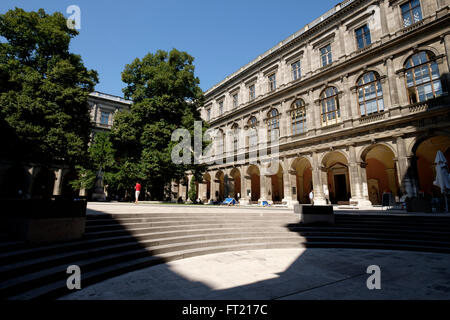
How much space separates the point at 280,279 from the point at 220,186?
2794 centimetres

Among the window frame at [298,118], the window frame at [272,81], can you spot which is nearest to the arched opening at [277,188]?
the window frame at [298,118]

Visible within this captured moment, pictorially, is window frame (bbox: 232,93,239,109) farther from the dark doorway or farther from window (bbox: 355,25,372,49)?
the dark doorway

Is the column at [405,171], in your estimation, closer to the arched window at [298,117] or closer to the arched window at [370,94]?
the arched window at [370,94]

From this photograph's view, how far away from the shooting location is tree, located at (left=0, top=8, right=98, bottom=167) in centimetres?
1959

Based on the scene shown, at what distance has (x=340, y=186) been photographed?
78.9ft

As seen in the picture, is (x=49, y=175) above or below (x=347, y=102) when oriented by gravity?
below

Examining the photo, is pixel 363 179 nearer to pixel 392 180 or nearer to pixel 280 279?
pixel 392 180

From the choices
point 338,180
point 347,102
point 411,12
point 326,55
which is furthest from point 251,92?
point 411,12

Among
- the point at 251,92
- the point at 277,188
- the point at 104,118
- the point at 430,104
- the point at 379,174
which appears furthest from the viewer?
the point at 104,118

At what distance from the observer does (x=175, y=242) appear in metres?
6.16

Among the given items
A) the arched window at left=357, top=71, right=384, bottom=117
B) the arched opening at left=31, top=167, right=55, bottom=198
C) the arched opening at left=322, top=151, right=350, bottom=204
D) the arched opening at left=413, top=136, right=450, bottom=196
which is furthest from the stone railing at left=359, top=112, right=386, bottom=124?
the arched opening at left=31, top=167, right=55, bottom=198

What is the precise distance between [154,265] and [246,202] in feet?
72.5

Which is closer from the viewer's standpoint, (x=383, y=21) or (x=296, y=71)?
(x=383, y=21)

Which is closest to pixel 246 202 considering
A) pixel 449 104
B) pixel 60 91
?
pixel 449 104
